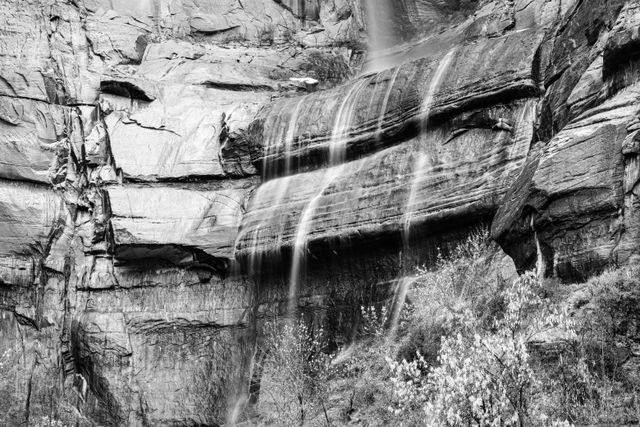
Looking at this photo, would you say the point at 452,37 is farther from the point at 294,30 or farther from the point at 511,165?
the point at 511,165

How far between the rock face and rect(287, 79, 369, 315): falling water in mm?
82

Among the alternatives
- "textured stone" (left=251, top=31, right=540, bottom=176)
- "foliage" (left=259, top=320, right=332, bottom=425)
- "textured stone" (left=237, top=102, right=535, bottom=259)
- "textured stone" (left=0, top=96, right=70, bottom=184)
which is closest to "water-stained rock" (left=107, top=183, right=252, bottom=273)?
"textured stone" (left=237, top=102, right=535, bottom=259)

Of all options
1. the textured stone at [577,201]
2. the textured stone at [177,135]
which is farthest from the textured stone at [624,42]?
the textured stone at [177,135]

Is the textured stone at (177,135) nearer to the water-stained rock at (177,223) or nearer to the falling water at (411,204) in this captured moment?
the water-stained rock at (177,223)

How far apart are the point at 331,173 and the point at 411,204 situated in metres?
4.88

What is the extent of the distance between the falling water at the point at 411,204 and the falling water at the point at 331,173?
11.6 feet

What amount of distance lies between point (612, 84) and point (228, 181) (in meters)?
17.3

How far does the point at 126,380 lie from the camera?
33125mm

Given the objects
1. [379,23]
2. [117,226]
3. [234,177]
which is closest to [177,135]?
[234,177]

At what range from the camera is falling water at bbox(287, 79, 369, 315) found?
3125cm

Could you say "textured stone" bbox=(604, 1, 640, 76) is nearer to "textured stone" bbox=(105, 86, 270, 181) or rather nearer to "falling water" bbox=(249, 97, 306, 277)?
"falling water" bbox=(249, 97, 306, 277)

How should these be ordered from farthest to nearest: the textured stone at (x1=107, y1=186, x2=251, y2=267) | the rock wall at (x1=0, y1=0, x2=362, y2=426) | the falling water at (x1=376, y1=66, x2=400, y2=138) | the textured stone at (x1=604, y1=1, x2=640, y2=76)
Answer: the textured stone at (x1=107, y1=186, x2=251, y2=267)
the rock wall at (x1=0, y1=0, x2=362, y2=426)
the falling water at (x1=376, y1=66, x2=400, y2=138)
the textured stone at (x1=604, y1=1, x2=640, y2=76)

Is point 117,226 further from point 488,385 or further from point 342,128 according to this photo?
point 488,385

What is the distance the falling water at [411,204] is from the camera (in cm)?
2781
